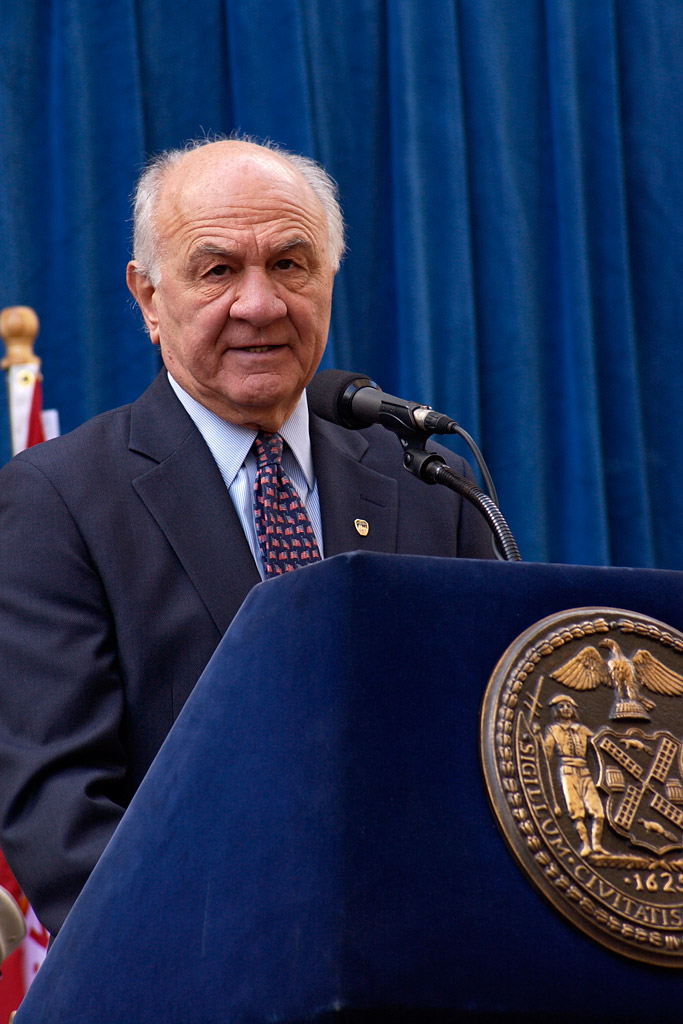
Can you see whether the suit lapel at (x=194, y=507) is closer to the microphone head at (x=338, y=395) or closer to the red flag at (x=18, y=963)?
the microphone head at (x=338, y=395)

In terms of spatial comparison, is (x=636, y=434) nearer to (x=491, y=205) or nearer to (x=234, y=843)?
(x=491, y=205)

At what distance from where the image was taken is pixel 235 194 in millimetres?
1701

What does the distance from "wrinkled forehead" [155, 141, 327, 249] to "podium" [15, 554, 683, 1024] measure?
1.07 meters

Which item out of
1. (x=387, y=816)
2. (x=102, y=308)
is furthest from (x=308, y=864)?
(x=102, y=308)

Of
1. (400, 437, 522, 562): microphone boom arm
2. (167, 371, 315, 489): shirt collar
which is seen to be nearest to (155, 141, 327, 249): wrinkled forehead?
(167, 371, 315, 489): shirt collar

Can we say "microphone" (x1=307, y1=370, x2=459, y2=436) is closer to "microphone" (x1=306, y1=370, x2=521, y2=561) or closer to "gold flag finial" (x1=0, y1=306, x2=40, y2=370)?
"microphone" (x1=306, y1=370, x2=521, y2=561)

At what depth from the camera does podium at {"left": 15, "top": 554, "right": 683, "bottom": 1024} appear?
24.5 inches

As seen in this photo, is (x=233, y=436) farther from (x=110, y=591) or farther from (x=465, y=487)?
(x=465, y=487)

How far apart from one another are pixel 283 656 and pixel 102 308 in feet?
5.94

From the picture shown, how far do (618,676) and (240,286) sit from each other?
1.08 m

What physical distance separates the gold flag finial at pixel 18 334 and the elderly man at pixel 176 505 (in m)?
0.31

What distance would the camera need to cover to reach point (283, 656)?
701 mm

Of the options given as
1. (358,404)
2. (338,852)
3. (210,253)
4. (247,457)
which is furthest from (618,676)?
(210,253)

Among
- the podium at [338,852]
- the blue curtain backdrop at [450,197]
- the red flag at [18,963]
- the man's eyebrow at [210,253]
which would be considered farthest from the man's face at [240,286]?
the podium at [338,852]
